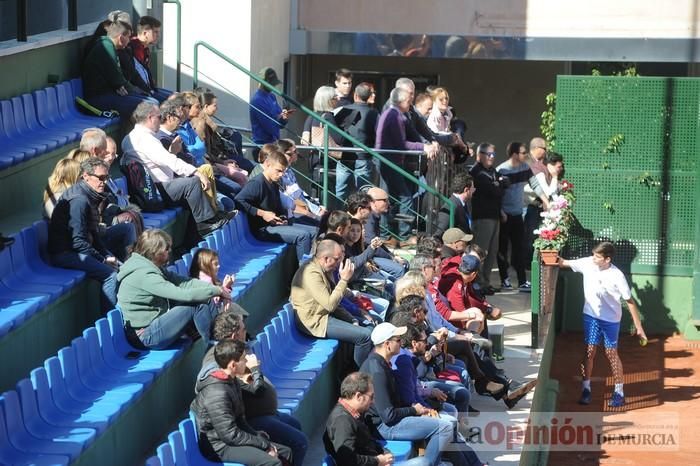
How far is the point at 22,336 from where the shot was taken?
26.7 ft

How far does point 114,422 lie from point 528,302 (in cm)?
915

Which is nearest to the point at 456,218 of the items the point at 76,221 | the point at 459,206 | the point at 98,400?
the point at 459,206

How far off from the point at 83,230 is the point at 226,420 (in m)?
2.19

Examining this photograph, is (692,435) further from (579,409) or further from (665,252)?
(665,252)

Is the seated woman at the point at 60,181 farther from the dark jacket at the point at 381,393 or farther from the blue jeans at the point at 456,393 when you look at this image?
the blue jeans at the point at 456,393

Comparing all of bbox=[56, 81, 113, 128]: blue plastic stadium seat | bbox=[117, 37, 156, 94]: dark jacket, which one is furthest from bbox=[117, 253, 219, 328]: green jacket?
bbox=[117, 37, 156, 94]: dark jacket

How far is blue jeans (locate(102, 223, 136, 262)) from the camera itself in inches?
377

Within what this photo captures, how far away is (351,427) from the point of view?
855 cm

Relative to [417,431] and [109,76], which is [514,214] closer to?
[109,76]

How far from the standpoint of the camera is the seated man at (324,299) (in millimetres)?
10438

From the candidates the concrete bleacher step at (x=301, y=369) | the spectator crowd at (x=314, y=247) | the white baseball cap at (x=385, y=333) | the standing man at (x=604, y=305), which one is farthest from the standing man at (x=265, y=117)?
the white baseball cap at (x=385, y=333)

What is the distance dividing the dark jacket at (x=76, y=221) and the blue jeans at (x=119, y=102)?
3430 millimetres

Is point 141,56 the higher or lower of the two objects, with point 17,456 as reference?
higher

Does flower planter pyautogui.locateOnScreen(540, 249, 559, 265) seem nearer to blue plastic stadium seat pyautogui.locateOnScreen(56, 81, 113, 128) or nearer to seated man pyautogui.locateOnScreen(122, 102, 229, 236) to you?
seated man pyautogui.locateOnScreen(122, 102, 229, 236)
